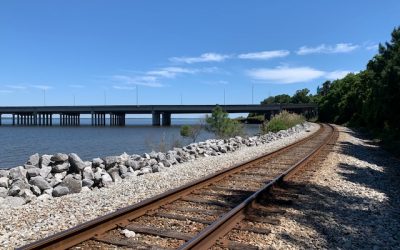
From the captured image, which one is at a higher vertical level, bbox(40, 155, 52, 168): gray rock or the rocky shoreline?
bbox(40, 155, 52, 168): gray rock

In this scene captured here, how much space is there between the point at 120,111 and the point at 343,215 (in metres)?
133

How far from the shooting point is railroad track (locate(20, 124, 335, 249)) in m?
5.80

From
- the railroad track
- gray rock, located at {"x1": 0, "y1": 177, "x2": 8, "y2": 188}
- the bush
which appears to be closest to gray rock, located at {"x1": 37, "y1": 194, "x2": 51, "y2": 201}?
gray rock, located at {"x1": 0, "y1": 177, "x2": 8, "y2": 188}

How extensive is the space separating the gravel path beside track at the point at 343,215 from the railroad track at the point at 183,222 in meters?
0.45

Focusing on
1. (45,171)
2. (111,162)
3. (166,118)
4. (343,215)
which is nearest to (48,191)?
(45,171)

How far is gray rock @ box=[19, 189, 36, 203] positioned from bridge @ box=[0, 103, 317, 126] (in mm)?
103321

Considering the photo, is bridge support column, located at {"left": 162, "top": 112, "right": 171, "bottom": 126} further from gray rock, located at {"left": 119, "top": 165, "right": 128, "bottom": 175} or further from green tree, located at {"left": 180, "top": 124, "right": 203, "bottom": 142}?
gray rock, located at {"left": 119, "top": 165, "right": 128, "bottom": 175}

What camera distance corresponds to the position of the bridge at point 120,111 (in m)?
123

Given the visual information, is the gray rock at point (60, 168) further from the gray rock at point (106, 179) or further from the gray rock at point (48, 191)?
the gray rock at point (48, 191)

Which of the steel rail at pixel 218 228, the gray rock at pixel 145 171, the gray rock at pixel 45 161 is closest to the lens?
the steel rail at pixel 218 228

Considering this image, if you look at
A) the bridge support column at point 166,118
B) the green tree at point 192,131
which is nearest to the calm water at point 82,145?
the green tree at point 192,131

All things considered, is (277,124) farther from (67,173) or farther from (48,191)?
(48,191)

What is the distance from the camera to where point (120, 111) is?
13788 centimetres

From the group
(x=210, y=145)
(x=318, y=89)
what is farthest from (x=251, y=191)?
(x=318, y=89)
